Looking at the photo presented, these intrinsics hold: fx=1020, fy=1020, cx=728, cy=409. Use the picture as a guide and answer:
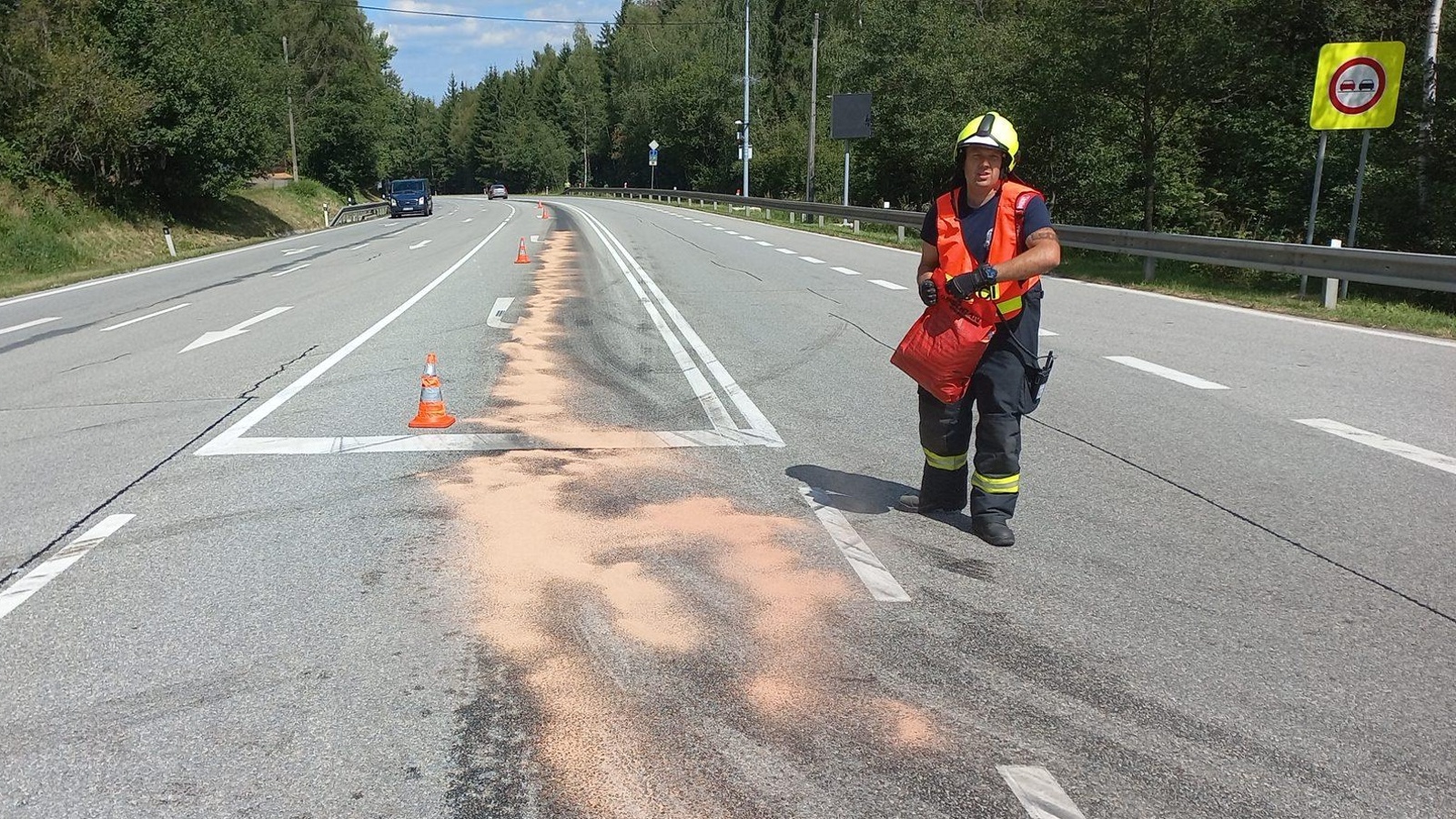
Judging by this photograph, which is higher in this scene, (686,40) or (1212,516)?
(686,40)

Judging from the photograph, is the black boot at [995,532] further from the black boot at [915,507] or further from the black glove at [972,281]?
the black glove at [972,281]

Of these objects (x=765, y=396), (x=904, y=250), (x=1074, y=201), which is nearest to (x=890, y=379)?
(x=765, y=396)

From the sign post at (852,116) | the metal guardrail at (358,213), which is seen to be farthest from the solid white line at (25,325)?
the metal guardrail at (358,213)

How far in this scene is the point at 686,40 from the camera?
9625cm

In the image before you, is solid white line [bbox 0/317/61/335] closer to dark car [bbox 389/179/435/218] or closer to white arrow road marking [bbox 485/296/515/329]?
white arrow road marking [bbox 485/296/515/329]

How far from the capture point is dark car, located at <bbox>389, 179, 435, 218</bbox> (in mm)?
52938

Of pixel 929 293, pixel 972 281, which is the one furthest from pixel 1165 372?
pixel 972 281

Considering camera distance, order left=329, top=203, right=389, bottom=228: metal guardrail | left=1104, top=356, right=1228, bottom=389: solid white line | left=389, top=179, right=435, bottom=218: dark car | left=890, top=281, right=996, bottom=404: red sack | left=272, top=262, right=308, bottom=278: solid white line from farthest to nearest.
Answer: left=389, top=179, right=435, bottom=218: dark car < left=329, top=203, right=389, bottom=228: metal guardrail < left=272, top=262, right=308, bottom=278: solid white line < left=1104, top=356, right=1228, bottom=389: solid white line < left=890, top=281, right=996, bottom=404: red sack

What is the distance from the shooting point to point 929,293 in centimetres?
470

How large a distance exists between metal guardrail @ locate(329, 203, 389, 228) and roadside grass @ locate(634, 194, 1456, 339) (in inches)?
1422

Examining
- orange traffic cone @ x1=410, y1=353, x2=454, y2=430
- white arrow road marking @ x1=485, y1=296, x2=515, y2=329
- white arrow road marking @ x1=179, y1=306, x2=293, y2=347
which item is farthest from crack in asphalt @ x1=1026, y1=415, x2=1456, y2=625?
white arrow road marking @ x1=179, y1=306, x2=293, y2=347

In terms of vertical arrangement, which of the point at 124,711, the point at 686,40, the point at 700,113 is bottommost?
the point at 124,711

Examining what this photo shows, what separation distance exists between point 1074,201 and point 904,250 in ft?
21.2

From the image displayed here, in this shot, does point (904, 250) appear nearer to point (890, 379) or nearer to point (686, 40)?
point (890, 379)
